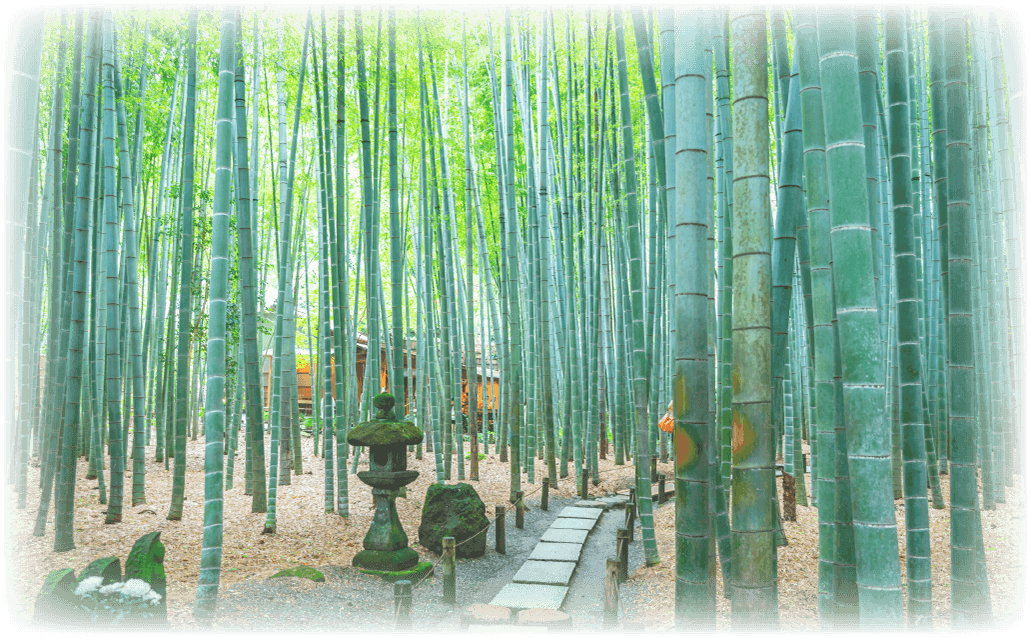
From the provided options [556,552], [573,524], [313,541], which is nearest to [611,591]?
[556,552]

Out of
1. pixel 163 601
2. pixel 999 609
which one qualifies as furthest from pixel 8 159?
pixel 999 609

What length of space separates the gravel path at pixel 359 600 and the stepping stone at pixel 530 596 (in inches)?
2.6

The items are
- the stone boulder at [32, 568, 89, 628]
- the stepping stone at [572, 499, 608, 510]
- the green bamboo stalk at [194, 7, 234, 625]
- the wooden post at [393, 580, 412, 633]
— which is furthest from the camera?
the stepping stone at [572, 499, 608, 510]

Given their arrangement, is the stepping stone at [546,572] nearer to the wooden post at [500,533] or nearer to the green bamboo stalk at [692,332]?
the wooden post at [500,533]

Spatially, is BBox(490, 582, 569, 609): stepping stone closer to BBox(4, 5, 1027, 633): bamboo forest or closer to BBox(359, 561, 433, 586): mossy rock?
BBox(4, 5, 1027, 633): bamboo forest

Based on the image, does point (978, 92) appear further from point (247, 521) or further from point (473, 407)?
point (473, 407)

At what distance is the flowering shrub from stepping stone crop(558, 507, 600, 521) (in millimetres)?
3491

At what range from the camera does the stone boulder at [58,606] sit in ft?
4.56

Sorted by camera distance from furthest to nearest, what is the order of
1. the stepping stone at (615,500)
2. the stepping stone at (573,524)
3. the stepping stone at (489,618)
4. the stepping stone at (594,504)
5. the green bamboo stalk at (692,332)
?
the stepping stone at (615,500) → the stepping stone at (594,504) → the stepping stone at (573,524) → the stepping stone at (489,618) → the green bamboo stalk at (692,332)

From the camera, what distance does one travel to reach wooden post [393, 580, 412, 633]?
7.63 feet

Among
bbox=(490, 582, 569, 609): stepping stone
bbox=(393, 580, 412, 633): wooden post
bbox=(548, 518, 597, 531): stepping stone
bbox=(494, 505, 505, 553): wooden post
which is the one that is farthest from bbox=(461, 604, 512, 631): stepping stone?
bbox=(548, 518, 597, 531): stepping stone

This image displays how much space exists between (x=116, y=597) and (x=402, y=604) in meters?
1.13

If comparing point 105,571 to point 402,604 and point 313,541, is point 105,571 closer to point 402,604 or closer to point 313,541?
point 402,604

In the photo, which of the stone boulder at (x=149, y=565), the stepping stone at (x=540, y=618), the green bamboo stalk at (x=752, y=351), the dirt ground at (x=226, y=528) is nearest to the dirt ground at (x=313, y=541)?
the dirt ground at (x=226, y=528)
